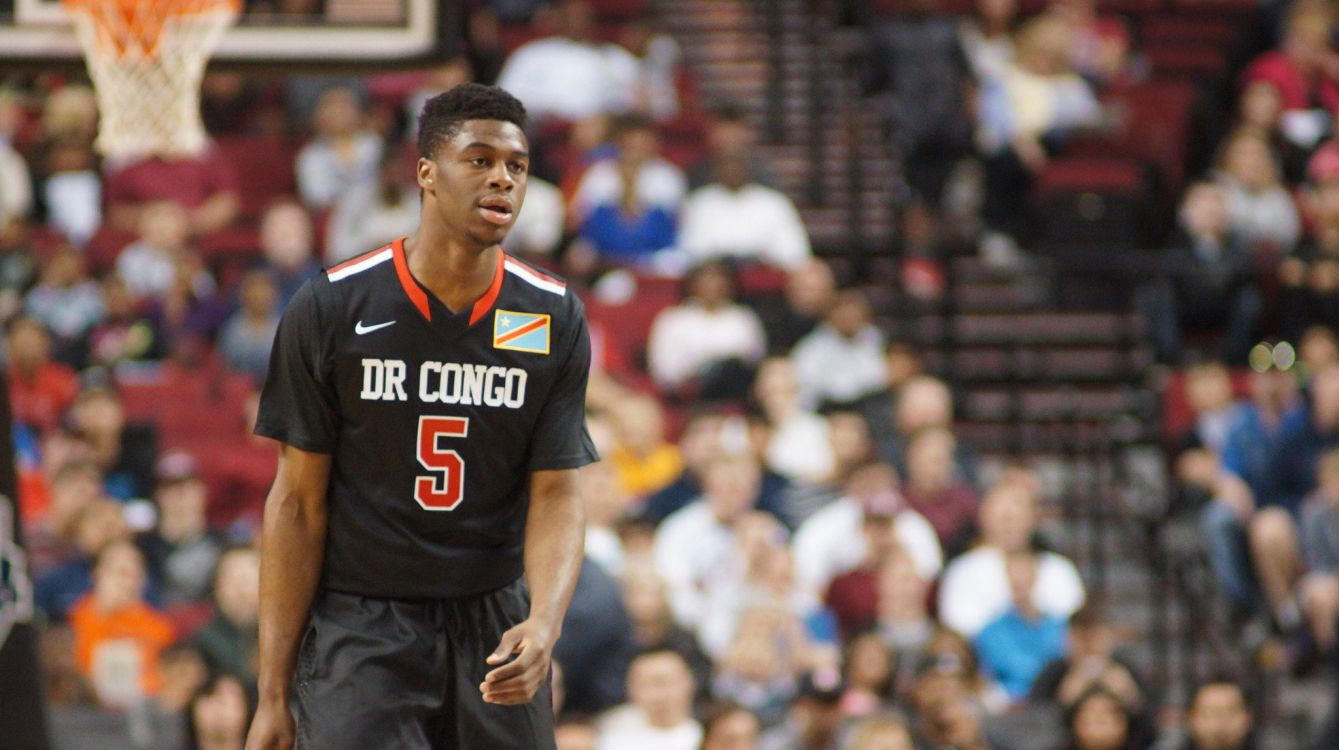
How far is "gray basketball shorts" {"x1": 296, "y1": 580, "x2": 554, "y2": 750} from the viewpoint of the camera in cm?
440

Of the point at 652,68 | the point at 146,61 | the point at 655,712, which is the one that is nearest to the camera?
the point at 146,61

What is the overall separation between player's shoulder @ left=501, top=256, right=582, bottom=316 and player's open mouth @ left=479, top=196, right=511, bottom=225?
268mm

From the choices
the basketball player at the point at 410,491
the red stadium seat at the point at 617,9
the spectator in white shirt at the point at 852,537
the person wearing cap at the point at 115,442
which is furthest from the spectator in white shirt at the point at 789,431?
the basketball player at the point at 410,491

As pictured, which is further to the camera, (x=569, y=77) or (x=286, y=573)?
(x=569, y=77)

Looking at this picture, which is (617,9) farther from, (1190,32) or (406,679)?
(406,679)

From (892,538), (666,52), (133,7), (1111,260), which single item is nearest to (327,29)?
(133,7)

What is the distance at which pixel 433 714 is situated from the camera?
4.50m

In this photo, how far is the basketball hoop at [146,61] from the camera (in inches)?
257

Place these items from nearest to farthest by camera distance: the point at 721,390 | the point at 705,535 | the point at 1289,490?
the point at 705,535
the point at 1289,490
the point at 721,390

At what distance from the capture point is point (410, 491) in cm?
449

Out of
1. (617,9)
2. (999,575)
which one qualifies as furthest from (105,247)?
(999,575)

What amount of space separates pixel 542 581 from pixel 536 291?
666 mm

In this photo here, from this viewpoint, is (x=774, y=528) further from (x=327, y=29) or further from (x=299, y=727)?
(x=299, y=727)

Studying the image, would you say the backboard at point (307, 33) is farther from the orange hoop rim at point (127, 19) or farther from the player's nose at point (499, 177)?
the player's nose at point (499, 177)
